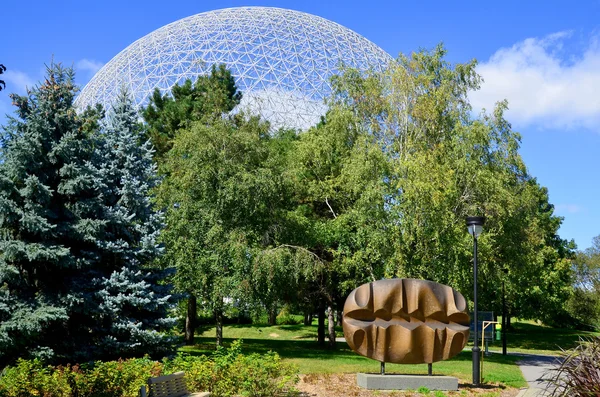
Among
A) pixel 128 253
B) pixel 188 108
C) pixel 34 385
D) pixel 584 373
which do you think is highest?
pixel 188 108

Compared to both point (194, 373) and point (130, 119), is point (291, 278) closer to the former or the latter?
point (130, 119)

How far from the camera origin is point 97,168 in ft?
52.8

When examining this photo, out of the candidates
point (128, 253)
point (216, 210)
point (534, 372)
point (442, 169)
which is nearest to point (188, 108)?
point (216, 210)

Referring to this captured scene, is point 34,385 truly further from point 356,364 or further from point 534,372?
A: point 534,372

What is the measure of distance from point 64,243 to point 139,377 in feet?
16.3

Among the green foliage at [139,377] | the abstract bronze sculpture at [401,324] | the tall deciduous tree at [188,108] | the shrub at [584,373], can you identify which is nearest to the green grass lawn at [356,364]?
the abstract bronze sculpture at [401,324]

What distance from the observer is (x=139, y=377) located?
11.2 m

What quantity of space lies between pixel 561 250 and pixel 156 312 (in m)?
40.8

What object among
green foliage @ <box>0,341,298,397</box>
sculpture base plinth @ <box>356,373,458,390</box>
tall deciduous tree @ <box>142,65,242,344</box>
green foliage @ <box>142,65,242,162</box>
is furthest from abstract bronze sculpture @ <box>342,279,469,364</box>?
green foliage @ <box>142,65,242,162</box>

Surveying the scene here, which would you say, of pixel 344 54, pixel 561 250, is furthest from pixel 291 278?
pixel 561 250

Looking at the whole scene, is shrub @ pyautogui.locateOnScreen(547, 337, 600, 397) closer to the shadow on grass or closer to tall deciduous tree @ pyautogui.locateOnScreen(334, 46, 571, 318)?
the shadow on grass

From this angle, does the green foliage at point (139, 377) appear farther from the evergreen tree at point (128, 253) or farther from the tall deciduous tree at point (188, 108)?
the tall deciduous tree at point (188, 108)

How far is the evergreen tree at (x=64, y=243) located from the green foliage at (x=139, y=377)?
2039 mm

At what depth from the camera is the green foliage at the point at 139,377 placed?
1051cm
